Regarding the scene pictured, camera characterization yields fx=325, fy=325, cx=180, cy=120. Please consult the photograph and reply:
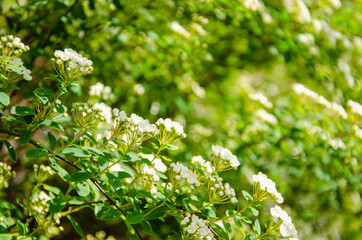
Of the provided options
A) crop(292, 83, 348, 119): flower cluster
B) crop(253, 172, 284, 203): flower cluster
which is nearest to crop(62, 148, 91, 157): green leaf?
crop(253, 172, 284, 203): flower cluster

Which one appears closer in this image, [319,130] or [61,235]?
[319,130]

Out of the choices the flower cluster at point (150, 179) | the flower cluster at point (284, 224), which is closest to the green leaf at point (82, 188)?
the flower cluster at point (150, 179)

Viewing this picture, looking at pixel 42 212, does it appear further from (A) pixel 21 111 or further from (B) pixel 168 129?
(B) pixel 168 129

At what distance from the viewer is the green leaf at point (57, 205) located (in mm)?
1210

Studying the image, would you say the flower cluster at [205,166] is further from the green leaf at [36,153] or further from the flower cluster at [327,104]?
the flower cluster at [327,104]

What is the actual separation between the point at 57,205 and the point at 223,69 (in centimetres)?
234

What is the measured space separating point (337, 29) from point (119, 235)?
2897 mm

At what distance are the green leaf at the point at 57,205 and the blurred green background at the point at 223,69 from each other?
3.15 ft

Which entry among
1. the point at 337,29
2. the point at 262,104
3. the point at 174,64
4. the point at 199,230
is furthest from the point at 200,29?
the point at 199,230

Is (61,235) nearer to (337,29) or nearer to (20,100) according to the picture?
(20,100)

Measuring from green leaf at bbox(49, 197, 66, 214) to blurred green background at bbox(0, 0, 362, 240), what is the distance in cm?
96

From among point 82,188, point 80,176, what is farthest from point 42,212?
point 80,176

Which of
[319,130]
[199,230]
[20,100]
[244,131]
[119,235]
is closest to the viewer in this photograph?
[199,230]

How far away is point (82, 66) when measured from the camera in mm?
1109
